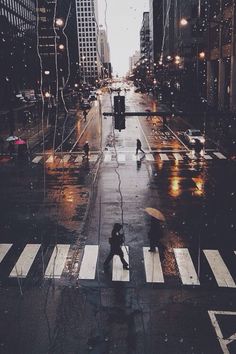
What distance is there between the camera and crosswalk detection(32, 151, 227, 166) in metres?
29.8

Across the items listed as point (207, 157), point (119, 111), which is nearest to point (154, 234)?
point (119, 111)

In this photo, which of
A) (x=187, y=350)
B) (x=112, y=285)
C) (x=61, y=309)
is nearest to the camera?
(x=187, y=350)

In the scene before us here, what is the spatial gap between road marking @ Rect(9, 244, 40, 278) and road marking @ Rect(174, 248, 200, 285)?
4.65 metres

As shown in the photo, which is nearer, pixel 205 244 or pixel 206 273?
pixel 206 273

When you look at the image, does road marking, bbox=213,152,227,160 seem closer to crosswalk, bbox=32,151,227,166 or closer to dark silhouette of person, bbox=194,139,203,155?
crosswalk, bbox=32,151,227,166

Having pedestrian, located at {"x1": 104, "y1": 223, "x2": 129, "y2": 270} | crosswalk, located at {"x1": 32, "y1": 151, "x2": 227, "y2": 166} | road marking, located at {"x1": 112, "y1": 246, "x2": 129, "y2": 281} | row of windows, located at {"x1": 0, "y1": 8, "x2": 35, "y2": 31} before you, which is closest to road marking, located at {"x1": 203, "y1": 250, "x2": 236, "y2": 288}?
road marking, located at {"x1": 112, "y1": 246, "x2": 129, "y2": 281}

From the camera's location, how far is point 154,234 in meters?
13.4

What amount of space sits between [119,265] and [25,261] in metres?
3.04

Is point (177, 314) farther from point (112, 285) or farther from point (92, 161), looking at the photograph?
point (92, 161)

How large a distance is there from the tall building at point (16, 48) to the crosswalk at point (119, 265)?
46566mm

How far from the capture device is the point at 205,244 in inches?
561

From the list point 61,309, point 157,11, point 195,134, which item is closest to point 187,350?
point 61,309

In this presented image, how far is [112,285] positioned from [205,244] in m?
4.44

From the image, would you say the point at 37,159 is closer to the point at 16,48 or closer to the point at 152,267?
the point at 152,267
